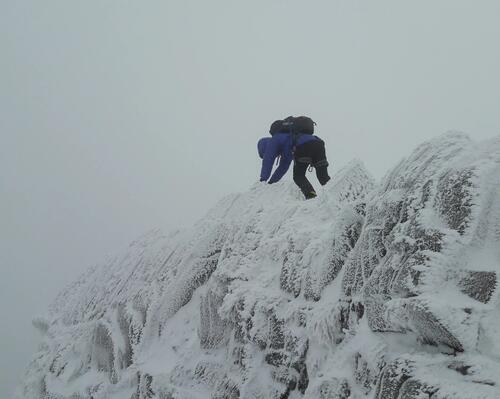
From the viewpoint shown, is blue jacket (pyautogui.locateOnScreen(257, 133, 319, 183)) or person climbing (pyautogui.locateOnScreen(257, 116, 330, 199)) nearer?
person climbing (pyautogui.locateOnScreen(257, 116, 330, 199))

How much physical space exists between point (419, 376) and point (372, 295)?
104 cm

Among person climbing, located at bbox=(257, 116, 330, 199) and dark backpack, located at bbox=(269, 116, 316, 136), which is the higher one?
dark backpack, located at bbox=(269, 116, 316, 136)

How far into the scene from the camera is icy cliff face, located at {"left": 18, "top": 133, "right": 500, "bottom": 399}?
3.47m

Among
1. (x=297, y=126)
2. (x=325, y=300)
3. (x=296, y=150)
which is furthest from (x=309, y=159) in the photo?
(x=325, y=300)

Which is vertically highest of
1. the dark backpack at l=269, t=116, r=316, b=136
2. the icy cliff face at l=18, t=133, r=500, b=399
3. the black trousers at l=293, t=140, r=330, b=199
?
the dark backpack at l=269, t=116, r=316, b=136

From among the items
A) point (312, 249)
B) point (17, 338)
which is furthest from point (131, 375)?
point (17, 338)

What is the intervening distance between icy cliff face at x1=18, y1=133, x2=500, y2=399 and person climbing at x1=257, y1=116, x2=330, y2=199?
1.81 feet

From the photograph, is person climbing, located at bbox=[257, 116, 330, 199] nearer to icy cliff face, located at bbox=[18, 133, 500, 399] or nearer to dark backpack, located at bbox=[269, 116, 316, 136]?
dark backpack, located at bbox=[269, 116, 316, 136]

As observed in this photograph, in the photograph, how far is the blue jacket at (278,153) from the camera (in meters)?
A: 9.19

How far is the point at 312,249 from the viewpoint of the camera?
18.0 ft

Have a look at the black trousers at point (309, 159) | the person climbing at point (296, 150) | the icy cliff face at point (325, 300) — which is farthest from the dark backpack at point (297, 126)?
the icy cliff face at point (325, 300)

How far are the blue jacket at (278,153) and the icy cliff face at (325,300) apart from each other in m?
0.58

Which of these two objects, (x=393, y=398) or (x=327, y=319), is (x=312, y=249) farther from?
(x=393, y=398)

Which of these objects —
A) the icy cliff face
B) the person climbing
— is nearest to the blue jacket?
the person climbing
